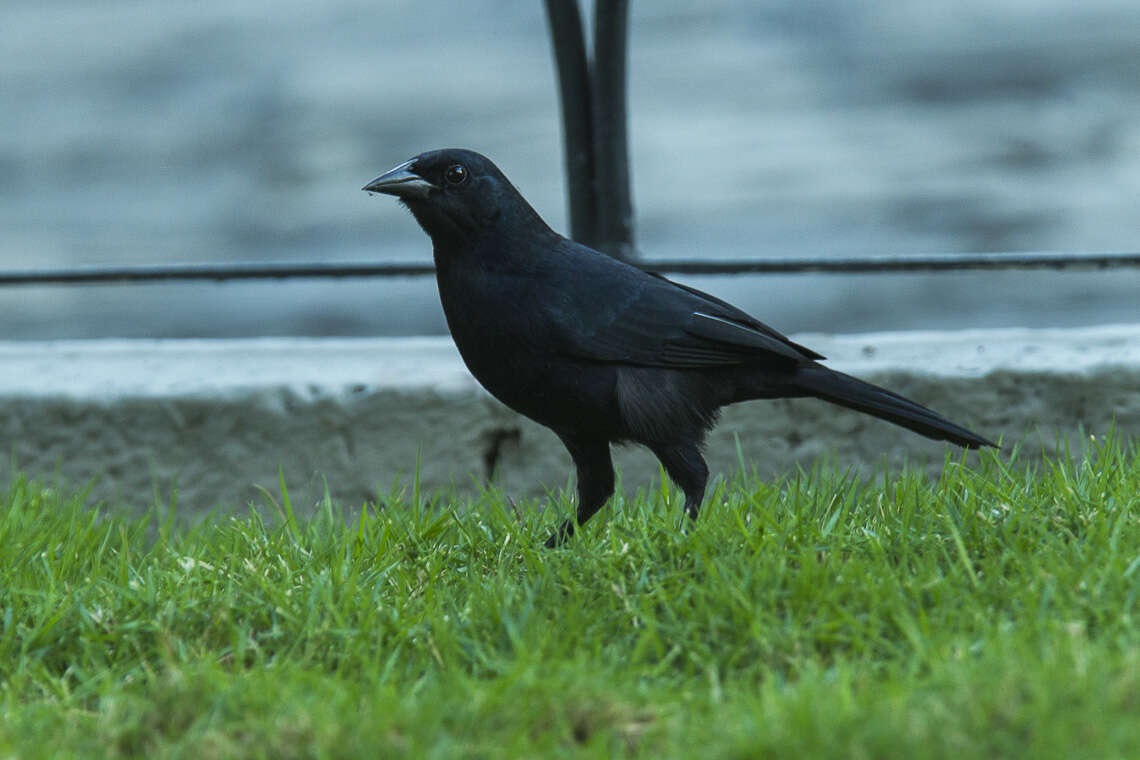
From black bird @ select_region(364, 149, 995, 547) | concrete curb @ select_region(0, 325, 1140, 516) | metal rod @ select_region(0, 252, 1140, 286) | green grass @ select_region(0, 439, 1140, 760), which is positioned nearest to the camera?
green grass @ select_region(0, 439, 1140, 760)

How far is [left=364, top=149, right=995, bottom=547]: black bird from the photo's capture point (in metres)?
3.48

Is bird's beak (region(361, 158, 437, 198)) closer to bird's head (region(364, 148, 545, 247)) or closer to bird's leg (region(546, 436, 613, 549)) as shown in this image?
bird's head (region(364, 148, 545, 247))

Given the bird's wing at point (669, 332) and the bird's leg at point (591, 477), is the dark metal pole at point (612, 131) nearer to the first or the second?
the bird's wing at point (669, 332)

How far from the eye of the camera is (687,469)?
364 centimetres

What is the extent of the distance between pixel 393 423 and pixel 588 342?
1.50 m

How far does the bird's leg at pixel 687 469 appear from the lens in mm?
3613

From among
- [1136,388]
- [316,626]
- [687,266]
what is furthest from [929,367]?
[316,626]

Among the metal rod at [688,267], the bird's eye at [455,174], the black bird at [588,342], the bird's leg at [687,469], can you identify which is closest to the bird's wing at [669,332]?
the black bird at [588,342]

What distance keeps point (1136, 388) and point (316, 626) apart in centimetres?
302

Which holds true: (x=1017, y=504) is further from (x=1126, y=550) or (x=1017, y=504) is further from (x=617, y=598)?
(x=617, y=598)

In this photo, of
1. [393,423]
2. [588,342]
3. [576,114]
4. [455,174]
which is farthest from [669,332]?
[576,114]

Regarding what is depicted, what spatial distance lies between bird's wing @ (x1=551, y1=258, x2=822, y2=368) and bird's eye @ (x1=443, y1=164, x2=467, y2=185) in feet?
1.52

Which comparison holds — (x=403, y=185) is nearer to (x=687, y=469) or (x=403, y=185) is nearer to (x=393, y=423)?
(x=687, y=469)

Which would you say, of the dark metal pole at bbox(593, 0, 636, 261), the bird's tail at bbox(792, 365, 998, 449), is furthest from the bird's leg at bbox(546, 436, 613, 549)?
the dark metal pole at bbox(593, 0, 636, 261)
